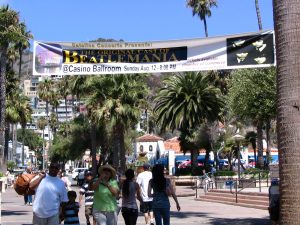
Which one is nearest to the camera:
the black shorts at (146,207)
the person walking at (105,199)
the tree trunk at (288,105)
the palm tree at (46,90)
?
the tree trunk at (288,105)

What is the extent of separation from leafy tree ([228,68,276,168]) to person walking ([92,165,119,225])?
1632 centimetres

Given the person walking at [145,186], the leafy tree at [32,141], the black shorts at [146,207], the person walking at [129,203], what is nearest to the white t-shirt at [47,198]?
the person walking at [129,203]

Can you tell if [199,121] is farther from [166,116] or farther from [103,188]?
[103,188]

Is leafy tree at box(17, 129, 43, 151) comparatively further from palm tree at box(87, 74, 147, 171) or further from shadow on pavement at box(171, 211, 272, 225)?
shadow on pavement at box(171, 211, 272, 225)

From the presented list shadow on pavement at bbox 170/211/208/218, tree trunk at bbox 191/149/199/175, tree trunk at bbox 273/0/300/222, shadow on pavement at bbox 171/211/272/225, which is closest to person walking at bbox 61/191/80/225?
tree trunk at bbox 273/0/300/222

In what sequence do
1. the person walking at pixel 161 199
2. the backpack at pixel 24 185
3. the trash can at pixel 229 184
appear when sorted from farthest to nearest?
the trash can at pixel 229 184 → the person walking at pixel 161 199 → the backpack at pixel 24 185

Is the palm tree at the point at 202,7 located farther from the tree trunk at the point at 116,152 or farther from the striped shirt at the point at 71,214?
the striped shirt at the point at 71,214

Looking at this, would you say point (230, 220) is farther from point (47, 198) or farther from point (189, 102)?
point (189, 102)

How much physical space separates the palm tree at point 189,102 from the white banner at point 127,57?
1134 inches

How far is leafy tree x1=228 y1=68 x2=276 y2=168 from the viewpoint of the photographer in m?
24.0

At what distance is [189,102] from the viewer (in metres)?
39.9

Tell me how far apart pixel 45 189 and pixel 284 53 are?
3.85 m

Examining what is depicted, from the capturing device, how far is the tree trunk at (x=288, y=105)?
6422 mm

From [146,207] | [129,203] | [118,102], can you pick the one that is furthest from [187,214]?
[118,102]
